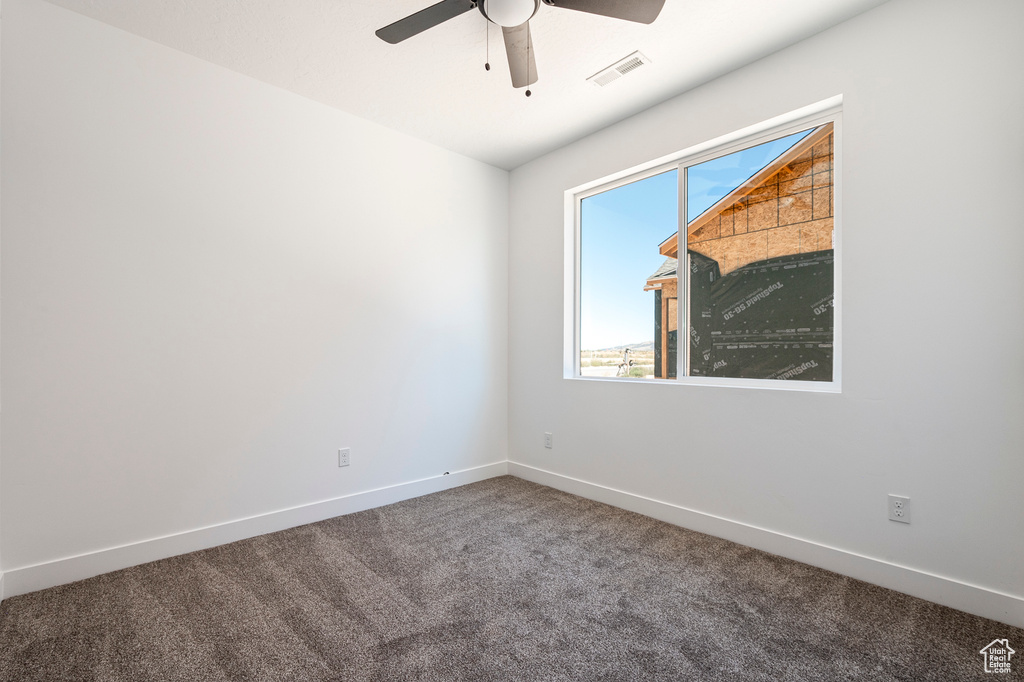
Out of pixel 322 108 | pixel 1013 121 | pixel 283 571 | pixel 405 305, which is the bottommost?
pixel 283 571

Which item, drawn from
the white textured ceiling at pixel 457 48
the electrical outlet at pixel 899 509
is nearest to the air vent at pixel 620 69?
the white textured ceiling at pixel 457 48

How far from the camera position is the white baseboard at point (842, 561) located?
1.78 meters

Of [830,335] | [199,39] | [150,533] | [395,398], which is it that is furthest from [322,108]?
[830,335]

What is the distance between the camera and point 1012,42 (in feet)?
5.82

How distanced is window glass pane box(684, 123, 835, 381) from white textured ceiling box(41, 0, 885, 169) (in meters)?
0.57

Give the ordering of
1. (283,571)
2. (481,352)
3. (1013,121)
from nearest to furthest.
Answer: (1013,121)
(283,571)
(481,352)

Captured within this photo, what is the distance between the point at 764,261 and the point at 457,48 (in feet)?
6.56

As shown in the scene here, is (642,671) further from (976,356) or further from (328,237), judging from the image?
(328,237)

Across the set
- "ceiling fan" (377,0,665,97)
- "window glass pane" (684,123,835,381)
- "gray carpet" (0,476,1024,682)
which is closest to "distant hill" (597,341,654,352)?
"window glass pane" (684,123,835,381)

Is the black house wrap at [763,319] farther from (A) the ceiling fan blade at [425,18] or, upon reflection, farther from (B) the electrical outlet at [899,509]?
(A) the ceiling fan blade at [425,18]

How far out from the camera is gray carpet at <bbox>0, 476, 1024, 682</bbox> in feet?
5.01

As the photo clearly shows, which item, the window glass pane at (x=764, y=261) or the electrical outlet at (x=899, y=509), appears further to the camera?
the window glass pane at (x=764, y=261)

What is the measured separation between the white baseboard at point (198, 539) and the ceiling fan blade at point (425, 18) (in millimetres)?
2547

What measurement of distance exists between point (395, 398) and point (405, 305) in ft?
2.18
